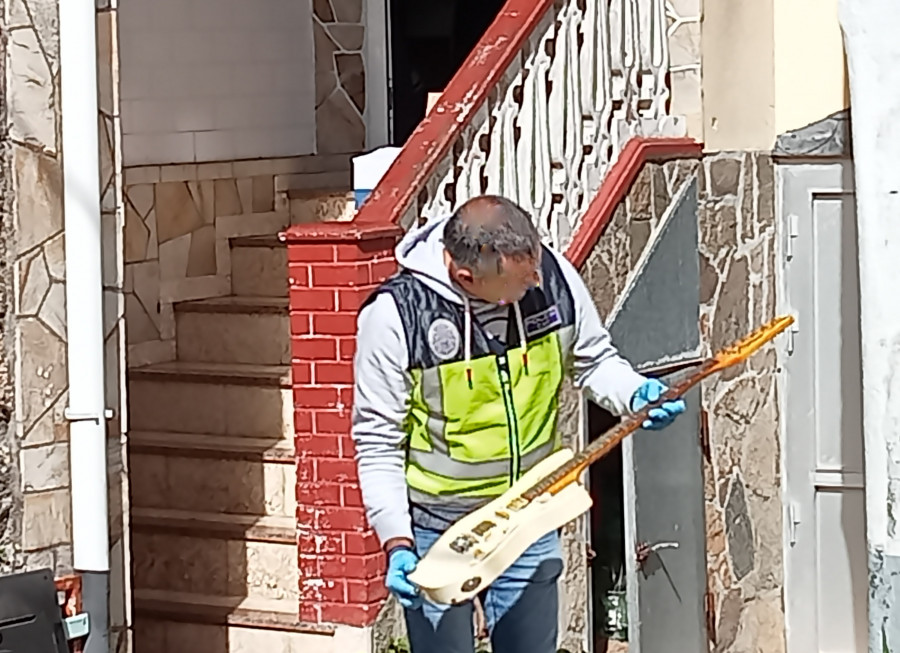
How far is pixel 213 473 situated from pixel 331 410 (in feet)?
3.85

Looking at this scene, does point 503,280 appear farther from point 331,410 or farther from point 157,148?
point 157,148

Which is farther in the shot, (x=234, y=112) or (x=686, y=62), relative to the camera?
(x=234, y=112)

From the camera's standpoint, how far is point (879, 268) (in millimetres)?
6816

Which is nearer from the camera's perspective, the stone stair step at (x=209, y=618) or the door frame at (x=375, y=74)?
the stone stair step at (x=209, y=618)

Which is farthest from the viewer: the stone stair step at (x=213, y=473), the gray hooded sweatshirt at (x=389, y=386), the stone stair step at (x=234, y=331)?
the stone stair step at (x=234, y=331)

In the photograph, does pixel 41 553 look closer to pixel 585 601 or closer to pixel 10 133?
pixel 10 133

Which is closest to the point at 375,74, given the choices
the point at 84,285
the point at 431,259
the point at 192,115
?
the point at 192,115

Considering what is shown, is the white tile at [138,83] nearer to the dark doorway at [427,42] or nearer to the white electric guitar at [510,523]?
the dark doorway at [427,42]

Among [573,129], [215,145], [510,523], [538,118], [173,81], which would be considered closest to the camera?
[510,523]

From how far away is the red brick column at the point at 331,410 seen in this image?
5746mm

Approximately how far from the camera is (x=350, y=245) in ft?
18.7

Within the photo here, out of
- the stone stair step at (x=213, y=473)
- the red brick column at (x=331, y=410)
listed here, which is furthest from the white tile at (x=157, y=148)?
the red brick column at (x=331, y=410)

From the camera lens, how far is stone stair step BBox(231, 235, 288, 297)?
761cm

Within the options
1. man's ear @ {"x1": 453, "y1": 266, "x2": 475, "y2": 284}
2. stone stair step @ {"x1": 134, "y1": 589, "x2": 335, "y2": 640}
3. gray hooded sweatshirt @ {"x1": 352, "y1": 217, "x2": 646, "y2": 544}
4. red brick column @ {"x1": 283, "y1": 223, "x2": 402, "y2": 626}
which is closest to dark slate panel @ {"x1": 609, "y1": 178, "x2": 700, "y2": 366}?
red brick column @ {"x1": 283, "y1": 223, "x2": 402, "y2": 626}
